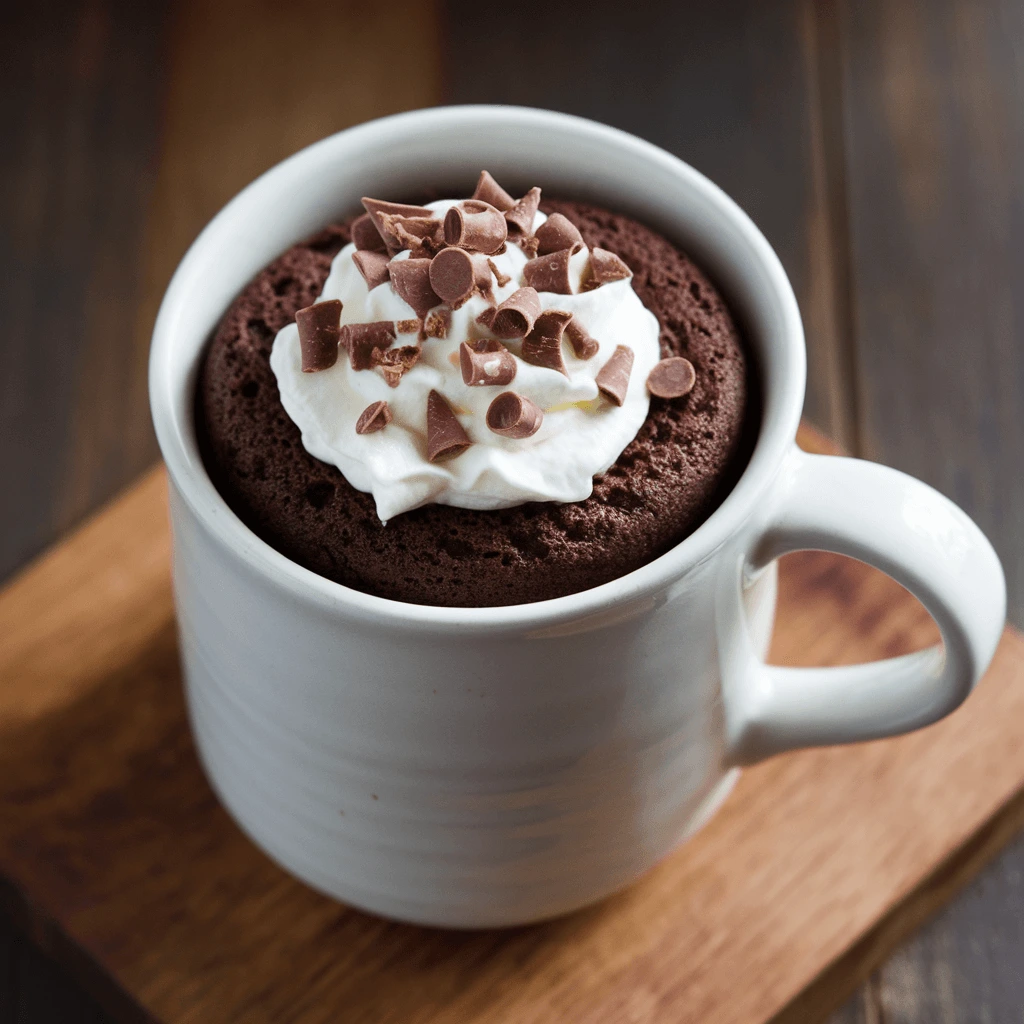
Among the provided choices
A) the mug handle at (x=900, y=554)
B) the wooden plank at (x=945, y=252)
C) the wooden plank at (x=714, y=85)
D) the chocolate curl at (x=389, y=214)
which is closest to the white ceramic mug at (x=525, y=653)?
the mug handle at (x=900, y=554)

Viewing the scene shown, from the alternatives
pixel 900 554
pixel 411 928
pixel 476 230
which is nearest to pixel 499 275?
pixel 476 230

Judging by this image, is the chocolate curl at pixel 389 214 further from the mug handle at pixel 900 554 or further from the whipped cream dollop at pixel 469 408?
the mug handle at pixel 900 554

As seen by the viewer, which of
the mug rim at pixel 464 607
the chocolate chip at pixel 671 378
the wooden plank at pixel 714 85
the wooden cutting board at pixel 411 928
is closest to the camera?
the mug rim at pixel 464 607

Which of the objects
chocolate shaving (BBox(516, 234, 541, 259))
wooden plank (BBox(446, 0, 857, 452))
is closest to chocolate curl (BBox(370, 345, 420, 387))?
chocolate shaving (BBox(516, 234, 541, 259))

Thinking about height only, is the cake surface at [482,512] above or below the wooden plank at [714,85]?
above

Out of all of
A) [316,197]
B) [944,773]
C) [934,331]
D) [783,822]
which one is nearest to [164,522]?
[316,197]

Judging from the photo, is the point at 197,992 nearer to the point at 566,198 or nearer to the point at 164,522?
the point at 164,522

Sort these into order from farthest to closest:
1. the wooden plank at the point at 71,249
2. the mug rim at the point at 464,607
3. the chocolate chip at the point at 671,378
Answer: the wooden plank at the point at 71,249 < the chocolate chip at the point at 671,378 < the mug rim at the point at 464,607

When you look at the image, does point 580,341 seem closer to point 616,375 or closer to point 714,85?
point 616,375
